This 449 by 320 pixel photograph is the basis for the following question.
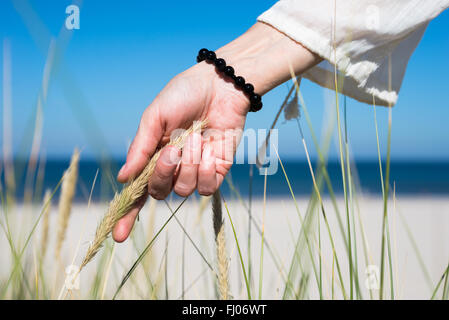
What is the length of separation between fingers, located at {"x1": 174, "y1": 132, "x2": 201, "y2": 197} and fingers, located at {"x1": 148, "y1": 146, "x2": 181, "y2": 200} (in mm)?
21

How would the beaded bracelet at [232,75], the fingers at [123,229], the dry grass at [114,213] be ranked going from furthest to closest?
the beaded bracelet at [232,75]
the fingers at [123,229]
the dry grass at [114,213]

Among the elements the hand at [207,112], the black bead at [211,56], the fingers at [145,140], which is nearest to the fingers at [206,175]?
the hand at [207,112]

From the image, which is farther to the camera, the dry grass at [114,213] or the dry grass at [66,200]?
the dry grass at [66,200]

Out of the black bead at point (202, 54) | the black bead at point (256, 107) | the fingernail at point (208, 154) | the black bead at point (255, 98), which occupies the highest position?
the black bead at point (202, 54)

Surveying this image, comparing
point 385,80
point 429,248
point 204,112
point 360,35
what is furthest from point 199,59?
point 429,248

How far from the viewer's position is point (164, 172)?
71 centimetres

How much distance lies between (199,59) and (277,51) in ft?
0.60

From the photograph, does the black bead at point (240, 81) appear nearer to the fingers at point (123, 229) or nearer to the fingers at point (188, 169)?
the fingers at point (188, 169)

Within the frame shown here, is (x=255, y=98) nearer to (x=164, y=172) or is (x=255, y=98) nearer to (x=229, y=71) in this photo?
(x=229, y=71)

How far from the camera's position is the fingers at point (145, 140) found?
737mm

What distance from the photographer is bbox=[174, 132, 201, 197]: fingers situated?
0.74m

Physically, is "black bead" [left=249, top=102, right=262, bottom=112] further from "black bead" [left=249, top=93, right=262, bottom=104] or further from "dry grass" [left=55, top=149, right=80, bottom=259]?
"dry grass" [left=55, top=149, right=80, bottom=259]

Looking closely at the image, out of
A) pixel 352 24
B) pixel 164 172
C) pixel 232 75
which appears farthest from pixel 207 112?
pixel 352 24
